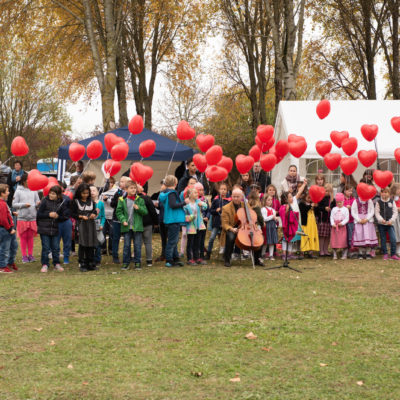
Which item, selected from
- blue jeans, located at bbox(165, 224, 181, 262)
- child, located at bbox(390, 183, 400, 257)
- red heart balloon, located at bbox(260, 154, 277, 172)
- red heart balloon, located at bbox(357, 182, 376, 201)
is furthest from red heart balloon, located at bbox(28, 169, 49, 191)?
child, located at bbox(390, 183, 400, 257)

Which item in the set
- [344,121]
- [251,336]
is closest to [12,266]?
[251,336]

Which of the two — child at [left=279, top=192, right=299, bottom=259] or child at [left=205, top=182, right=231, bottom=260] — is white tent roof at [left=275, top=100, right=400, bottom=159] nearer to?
child at [left=279, top=192, right=299, bottom=259]

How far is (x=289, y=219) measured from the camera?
10.8 meters

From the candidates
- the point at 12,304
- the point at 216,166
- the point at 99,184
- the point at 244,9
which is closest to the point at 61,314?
the point at 12,304

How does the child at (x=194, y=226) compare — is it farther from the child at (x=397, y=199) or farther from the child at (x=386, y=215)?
the child at (x=397, y=199)

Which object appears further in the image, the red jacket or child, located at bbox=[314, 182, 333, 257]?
child, located at bbox=[314, 182, 333, 257]

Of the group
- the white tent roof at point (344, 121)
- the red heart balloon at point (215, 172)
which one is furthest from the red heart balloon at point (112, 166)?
the white tent roof at point (344, 121)

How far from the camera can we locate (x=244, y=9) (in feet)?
82.2

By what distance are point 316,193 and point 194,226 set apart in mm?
2639

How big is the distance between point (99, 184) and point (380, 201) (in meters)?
8.78

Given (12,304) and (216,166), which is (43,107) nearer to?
(216,166)

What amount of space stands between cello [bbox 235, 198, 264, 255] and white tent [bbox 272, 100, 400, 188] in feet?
17.0

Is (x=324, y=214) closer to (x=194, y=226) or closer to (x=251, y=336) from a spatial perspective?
(x=194, y=226)

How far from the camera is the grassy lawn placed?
418 centimetres
